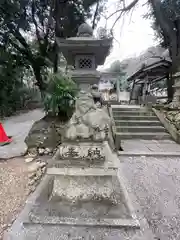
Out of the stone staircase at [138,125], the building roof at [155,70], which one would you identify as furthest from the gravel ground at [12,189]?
the building roof at [155,70]

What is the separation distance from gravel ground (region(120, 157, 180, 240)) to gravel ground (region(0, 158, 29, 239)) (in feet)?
4.65

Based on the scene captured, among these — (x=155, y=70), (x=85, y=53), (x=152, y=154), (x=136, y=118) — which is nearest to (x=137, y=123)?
(x=136, y=118)

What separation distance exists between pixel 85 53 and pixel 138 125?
11.2 ft

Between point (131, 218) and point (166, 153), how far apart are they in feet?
7.42

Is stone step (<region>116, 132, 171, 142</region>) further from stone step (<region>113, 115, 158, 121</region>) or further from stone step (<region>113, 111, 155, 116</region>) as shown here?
stone step (<region>113, 111, 155, 116</region>)

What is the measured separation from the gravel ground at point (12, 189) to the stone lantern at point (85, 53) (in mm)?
1590

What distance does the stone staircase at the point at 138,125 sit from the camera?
4.73m

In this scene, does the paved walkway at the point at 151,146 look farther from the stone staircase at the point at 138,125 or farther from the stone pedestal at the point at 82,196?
the stone pedestal at the point at 82,196

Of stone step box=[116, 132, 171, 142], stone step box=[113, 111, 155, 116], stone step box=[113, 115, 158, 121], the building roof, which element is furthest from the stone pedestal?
the building roof

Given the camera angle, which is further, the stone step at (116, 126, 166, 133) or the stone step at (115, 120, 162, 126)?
the stone step at (115, 120, 162, 126)

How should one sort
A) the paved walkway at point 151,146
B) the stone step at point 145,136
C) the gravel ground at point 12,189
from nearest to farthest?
the gravel ground at point 12,189
the paved walkway at point 151,146
the stone step at point 145,136

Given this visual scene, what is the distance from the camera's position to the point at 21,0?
6844mm

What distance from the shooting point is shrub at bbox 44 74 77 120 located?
3889mm

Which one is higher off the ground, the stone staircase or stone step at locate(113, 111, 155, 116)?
stone step at locate(113, 111, 155, 116)
